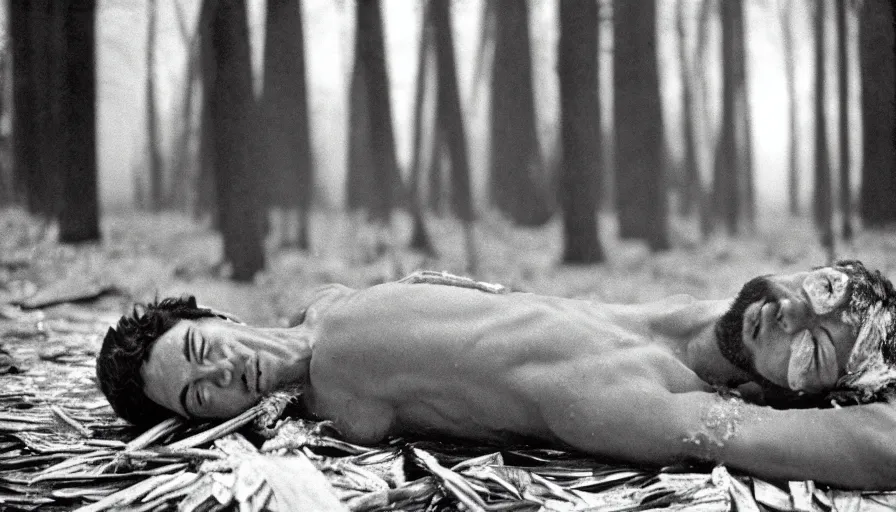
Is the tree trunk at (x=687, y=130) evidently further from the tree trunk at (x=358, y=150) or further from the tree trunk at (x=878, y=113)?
the tree trunk at (x=358, y=150)

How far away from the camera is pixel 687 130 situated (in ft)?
16.8

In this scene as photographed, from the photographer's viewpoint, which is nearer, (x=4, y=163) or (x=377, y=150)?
(x=377, y=150)

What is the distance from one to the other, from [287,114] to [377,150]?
52 centimetres

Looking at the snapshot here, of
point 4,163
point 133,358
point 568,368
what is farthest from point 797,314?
point 4,163

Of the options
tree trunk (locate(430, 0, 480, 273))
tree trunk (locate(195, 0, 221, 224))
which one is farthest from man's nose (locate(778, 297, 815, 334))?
tree trunk (locate(195, 0, 221, 224))

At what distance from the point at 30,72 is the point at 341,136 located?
1.47m

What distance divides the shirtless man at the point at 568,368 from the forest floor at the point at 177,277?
16 cm

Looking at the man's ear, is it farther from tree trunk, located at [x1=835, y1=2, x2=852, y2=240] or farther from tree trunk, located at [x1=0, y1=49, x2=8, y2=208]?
tree trunk, located at [x1=835, y1=2, x2=852, y2=240]

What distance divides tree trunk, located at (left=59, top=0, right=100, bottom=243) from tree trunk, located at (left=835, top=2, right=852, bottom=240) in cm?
334

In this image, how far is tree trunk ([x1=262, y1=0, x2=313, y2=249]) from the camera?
141 inches

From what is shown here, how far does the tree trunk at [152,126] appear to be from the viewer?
12.1 feet

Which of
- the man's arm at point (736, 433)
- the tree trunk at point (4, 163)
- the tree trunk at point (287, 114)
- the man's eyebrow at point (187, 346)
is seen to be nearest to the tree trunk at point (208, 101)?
the tree trunk at point (287, 114)

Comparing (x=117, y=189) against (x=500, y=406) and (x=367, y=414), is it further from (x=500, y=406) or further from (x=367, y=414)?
(x=500, y=406)

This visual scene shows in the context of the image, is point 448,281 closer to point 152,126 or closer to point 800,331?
point 800,331
